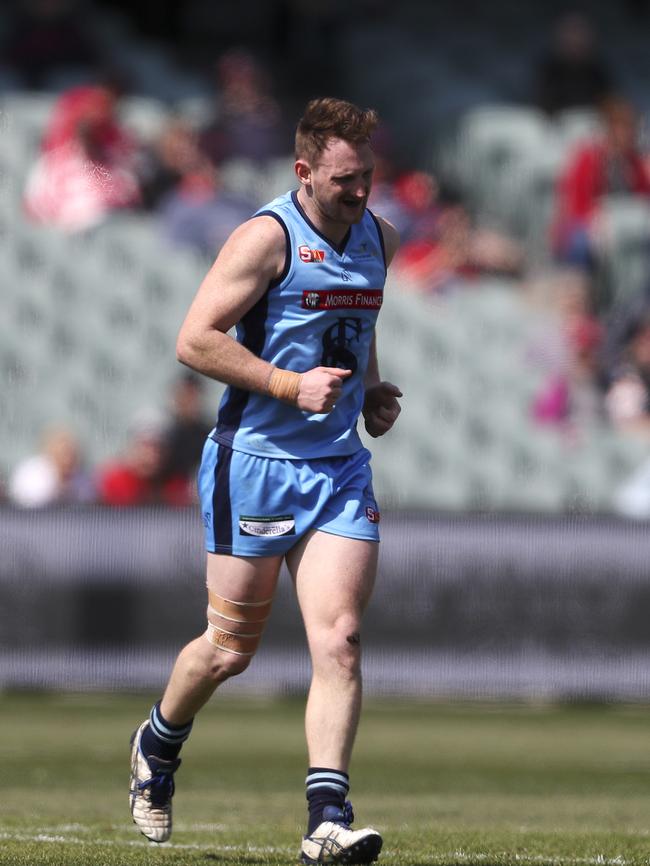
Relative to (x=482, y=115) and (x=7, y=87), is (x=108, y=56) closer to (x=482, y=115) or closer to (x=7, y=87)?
(x=7, y=87)

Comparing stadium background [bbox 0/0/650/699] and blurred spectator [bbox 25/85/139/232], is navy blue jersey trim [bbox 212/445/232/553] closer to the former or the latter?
stadium background [bbox 0/0/650/699]

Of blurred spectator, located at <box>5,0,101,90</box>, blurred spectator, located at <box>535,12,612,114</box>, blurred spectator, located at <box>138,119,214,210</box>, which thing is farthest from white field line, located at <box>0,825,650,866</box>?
blurred spectator, located at <box>535,12,612,114</box>

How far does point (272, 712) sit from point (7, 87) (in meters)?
8.92

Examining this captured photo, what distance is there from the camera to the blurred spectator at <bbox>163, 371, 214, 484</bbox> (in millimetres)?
15252

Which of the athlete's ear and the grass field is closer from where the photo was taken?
the athlete's ear

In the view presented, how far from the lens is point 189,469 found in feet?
50.1

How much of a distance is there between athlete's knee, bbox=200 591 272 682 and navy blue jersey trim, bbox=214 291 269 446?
54 cm

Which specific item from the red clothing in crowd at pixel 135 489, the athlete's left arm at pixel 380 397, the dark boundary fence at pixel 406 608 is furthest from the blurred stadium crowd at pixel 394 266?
the athlete's left arm at pixel 380 397

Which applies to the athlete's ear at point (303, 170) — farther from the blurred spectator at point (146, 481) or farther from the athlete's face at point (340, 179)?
the blurred spectator at point (146, 481)

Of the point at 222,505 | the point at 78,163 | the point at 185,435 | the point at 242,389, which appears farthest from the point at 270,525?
the point at 78,163

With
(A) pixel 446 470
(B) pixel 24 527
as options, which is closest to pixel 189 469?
(B) pixel 24 527

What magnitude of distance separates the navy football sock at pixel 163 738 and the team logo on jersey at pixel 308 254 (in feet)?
5.46

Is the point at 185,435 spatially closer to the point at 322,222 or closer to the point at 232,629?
the point at 232,629

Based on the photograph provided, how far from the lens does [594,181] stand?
720 inches
